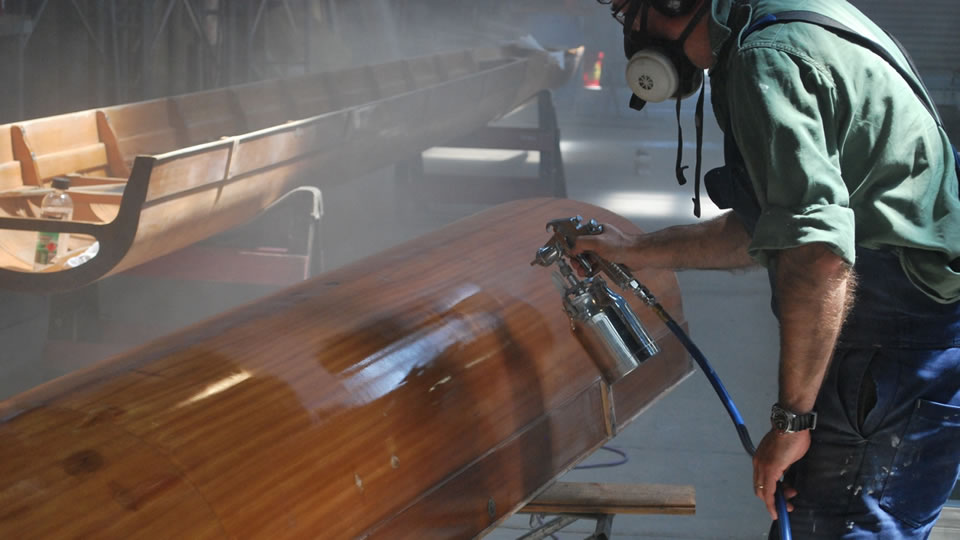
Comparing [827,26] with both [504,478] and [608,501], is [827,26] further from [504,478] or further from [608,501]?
[608,501]

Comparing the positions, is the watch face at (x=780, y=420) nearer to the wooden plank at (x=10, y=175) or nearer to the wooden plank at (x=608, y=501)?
the wooden plank at (x=608, y=501)

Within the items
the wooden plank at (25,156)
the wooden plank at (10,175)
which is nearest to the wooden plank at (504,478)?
the wooden plank at (10,175)

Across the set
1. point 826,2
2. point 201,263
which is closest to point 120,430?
point 826,2

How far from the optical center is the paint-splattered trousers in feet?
5.79

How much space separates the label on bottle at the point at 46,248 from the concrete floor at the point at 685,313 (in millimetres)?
424

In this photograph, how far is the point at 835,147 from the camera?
160 cm

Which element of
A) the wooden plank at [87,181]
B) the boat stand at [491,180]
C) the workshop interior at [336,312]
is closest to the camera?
the workshop interior at [336,312]

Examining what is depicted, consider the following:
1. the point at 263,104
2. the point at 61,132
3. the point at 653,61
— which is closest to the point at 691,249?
the point at 653,61

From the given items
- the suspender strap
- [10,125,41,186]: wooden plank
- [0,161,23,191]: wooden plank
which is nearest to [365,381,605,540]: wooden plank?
the suspender strap

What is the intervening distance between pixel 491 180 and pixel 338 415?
6352mm

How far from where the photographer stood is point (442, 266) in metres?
2.46

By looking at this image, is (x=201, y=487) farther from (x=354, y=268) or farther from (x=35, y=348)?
(x=35, y=348)

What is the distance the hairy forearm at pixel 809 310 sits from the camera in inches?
61.5

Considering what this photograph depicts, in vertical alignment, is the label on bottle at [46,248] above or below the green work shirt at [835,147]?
below
